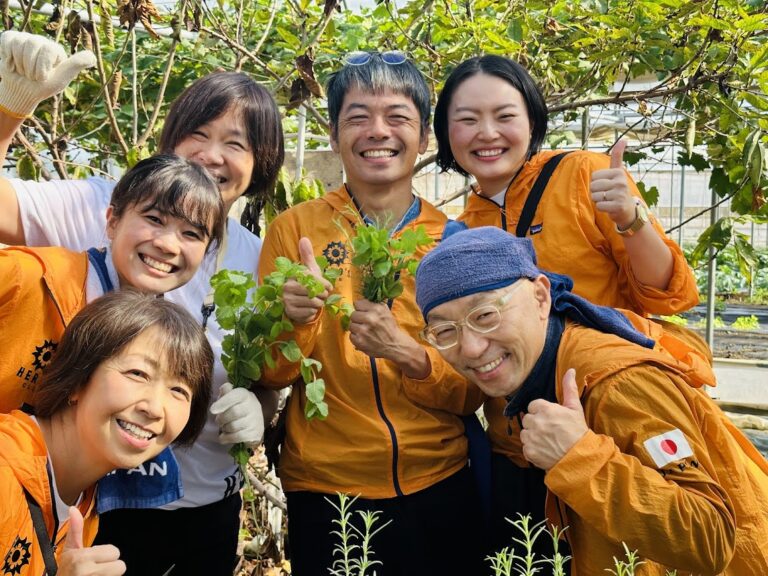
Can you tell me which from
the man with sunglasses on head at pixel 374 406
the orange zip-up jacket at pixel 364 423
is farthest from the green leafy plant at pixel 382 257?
the orange zip-up jacket at pixel 364 423

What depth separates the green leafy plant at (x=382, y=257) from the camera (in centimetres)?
200

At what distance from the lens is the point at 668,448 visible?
1.63 m

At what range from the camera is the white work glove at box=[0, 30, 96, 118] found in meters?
1.93

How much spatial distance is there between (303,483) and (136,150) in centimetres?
167

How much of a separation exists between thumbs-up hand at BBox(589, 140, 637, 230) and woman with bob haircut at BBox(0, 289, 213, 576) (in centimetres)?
113

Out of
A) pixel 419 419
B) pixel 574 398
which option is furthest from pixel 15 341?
pixel 574 398

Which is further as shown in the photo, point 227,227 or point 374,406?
point 227,227

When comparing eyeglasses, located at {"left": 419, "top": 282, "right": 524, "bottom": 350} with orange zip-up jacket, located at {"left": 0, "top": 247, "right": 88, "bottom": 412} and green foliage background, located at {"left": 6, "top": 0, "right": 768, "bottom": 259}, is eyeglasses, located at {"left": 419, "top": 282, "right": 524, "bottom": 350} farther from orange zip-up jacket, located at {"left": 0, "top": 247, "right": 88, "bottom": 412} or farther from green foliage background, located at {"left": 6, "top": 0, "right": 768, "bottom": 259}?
green foliage background, located at {"left": 6, "top": 0, "right": 768, "bottom": 259}

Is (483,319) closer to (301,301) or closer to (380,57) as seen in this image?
(301,301)

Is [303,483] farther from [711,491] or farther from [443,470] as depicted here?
[711,491]

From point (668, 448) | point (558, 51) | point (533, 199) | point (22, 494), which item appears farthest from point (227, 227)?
point (558, 51)

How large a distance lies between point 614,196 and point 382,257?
64 centimetres

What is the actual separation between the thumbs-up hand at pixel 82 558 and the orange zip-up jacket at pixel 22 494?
0.29ft

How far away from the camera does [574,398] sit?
5.55 ft
